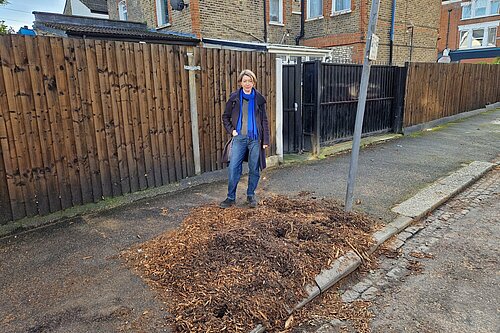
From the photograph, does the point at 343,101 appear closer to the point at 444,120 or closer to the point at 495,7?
the point at 444,120

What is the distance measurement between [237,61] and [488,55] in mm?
35443

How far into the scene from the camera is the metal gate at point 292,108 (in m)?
8.08

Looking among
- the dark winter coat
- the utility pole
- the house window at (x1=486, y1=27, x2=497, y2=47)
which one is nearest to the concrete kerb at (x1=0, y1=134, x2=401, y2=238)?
the dark winter coat

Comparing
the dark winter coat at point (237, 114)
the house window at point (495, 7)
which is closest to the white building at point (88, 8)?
the dark winter coat at point (237, 114)

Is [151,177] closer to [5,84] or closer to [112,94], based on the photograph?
[112,94]

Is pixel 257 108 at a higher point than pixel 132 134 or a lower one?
higher

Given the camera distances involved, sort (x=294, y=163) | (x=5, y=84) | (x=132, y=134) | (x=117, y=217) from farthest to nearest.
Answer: (x=294, y=163) < (x=132, y=134) < (x=117, y=217) < (x=5, y=84)

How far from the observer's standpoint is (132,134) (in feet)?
17.1

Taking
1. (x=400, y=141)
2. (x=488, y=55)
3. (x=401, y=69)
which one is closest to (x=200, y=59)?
(x=400, y=141)

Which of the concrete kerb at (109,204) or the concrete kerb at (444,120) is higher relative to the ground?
the concrete kerb at (444,120)

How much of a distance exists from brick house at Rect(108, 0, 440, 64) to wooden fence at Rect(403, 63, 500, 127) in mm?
3067

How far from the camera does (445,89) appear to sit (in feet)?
42.1

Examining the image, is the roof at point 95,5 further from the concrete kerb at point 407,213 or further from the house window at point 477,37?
the house window at point 477,37

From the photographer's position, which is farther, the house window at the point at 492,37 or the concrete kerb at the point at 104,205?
the house window at the point at 492,37
